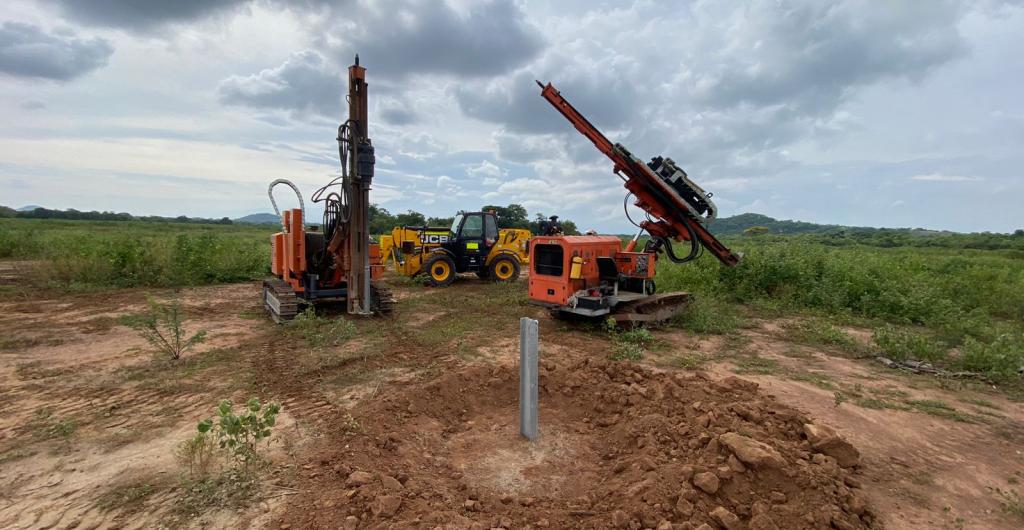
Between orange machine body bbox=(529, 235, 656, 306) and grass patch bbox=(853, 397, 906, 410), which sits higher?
orange machine body bbox=(529, 235, 656, 306)

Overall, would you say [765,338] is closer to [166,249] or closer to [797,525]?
[797,525]

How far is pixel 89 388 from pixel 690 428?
5.99 meters

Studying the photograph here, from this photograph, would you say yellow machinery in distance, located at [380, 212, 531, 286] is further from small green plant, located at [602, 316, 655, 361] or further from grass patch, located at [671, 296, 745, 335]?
small green plant, located at [602, 316, 655, 361]

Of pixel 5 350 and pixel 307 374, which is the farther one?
pixel 5 350

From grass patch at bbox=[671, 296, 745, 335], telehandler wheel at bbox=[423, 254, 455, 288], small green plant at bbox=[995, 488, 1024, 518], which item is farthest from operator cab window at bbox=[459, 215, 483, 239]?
small green plant at bbox=[995, 488, 1024, 518]

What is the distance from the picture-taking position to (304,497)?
288 centimetres

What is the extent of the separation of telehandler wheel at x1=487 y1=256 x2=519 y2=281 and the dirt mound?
933 cm

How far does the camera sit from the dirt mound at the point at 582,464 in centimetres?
273

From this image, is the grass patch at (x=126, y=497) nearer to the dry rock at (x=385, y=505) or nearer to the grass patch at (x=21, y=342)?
the dry rock at (x=385, y=505)

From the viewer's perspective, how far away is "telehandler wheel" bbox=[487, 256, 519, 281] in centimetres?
1426

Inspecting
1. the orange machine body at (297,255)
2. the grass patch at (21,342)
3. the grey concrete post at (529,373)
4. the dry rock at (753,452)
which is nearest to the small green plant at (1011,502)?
the dry rock at (753,452)

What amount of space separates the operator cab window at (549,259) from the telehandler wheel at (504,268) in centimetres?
570

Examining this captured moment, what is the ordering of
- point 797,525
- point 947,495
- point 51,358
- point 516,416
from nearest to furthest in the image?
point 797,525
point 947,495
point 516,416
point 51,358

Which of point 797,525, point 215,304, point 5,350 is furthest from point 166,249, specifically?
point 797,525
